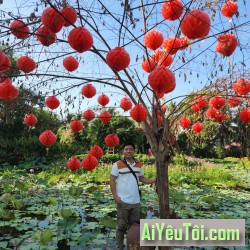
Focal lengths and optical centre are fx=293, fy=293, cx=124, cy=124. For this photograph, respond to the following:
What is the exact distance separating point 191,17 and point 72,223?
2654mm

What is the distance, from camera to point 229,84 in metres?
3.14

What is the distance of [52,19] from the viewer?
2.19 metres

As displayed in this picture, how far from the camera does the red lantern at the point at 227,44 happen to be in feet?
8.17

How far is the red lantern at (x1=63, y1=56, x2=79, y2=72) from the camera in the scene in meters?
3.33

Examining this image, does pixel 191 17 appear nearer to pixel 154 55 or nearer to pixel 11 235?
pixel 154 55

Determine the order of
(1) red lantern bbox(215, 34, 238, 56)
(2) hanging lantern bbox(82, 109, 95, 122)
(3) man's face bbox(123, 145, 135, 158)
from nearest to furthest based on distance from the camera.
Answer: (1) red lantern bbox(215, 34, 238, 56), (3) man's face bbox(123, 145, 135, 158), (2) hanging lantern bbox(82, 109, 95, 122)

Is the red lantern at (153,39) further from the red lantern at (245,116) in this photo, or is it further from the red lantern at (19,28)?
the red lantern at (245,116)

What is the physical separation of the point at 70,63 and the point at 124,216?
1.81 m

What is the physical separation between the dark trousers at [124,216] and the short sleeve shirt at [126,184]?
2.3 inches

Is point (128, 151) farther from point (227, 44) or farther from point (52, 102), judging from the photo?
point (227, 44)

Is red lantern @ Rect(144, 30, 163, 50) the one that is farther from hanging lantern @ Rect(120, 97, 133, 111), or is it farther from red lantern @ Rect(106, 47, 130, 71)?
hanging lantern @ Rect(120, 97, 133, 111)

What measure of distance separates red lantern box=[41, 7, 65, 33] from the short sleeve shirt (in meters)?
1.61

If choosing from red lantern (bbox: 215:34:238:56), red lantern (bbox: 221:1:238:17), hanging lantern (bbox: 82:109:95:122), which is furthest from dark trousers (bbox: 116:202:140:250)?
red lantern (bbox: 221:1:238:17)

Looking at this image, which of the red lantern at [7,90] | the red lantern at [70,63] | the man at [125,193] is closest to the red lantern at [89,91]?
the red lantern at [70,63]
